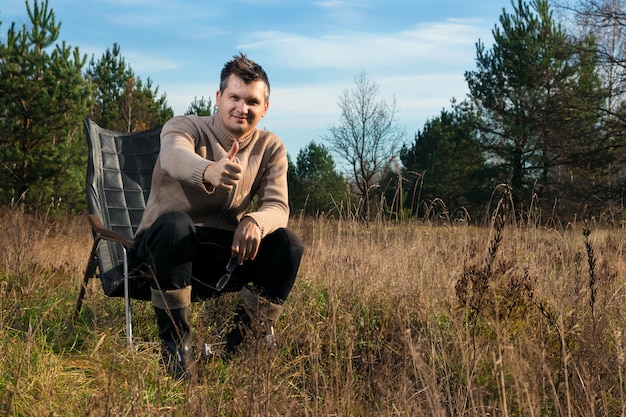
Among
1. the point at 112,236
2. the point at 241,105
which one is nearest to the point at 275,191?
the point at 241,105

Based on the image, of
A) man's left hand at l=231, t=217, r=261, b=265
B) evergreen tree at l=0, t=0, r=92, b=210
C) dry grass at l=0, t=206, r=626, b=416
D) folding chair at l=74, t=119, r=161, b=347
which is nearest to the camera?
dry grass at l=0, t=206, r=626, b=416

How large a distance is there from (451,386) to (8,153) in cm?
987

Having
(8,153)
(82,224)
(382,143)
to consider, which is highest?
(382,143)

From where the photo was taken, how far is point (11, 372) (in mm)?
2539

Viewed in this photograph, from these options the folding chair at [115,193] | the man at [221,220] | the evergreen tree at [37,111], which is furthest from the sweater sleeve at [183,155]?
the evergreen tree at [37,111]

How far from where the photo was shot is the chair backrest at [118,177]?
3619 mm

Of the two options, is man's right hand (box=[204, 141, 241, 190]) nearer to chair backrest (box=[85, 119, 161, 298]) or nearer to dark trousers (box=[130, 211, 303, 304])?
dark trousers (box=[130, 211, 303, 304])

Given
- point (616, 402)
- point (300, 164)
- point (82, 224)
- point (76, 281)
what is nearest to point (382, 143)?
point (300, 164)

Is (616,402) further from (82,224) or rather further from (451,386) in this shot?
(82,224)

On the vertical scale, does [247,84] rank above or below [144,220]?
above

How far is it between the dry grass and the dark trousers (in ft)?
0.98

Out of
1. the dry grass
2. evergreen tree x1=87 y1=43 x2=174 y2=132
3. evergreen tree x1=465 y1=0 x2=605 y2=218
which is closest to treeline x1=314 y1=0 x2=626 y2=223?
evergreen tree x1=465 y1=0 x2=605 y2=218

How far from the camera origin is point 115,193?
12.5 ft

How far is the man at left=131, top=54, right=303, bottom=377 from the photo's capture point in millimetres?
2750
